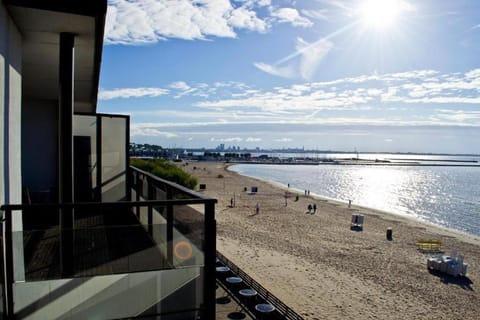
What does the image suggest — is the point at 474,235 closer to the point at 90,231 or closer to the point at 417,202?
the point at 417,202

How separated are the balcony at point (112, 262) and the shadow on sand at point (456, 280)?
1337 cm

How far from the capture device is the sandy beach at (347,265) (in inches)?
438

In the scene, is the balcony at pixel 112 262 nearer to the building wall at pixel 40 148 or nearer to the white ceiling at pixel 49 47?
the white ceiling at pixel 49 47

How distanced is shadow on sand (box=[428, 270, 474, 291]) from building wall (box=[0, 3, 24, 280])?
14447 mm

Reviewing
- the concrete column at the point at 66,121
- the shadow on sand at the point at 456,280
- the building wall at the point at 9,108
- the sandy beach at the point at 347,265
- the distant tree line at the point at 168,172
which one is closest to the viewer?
the building wall at the point at 9,108

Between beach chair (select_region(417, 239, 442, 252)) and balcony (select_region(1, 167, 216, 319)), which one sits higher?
balcony (select_region(1, 167, 216, 319))

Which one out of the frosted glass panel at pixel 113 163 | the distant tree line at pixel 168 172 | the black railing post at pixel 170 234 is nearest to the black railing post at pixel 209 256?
the black railing post at pixel 170 234

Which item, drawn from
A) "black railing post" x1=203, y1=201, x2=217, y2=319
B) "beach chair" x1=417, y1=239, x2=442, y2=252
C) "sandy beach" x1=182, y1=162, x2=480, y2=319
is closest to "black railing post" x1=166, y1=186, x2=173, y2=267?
"black railing post" x1=203, y1=201, x2=217, y2=319

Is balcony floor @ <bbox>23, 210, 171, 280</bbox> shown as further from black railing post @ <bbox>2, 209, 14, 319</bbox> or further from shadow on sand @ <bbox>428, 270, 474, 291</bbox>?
shadow on sand @ <bbox>428, 270, 474, 291</bbox>

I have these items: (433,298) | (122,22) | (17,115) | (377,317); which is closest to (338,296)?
(377,317)

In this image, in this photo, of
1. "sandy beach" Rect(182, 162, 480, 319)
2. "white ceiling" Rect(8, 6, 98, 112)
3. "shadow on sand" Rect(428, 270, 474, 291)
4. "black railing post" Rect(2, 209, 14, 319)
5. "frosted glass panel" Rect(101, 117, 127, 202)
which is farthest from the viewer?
"shadow on sand" Rect(428, 270, 474, 291)

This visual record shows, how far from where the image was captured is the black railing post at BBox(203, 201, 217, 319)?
313cm

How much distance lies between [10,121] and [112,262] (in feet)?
5.69

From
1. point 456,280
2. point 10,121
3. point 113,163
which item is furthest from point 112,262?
point 456,280
